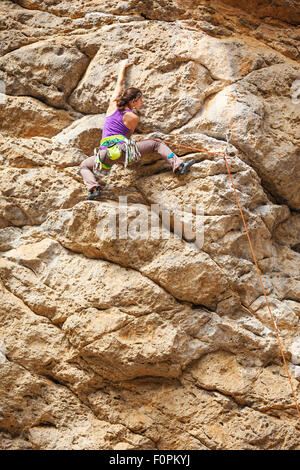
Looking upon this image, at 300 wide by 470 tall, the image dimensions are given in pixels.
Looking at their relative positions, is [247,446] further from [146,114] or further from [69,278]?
[146,114]

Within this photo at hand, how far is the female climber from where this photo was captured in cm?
388

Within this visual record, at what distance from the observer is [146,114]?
427cm

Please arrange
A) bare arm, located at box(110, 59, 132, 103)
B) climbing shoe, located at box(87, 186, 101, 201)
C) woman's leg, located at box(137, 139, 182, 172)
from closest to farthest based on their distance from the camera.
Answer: woman's leg, located at box(137, 139, 182, 172) → climbing shoe, located at box(87, 186, 101, 201) → bare arm, located at box(110, 59, 132, 103)

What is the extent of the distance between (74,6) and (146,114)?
71.9 inches

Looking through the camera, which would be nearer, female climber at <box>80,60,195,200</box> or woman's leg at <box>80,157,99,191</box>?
female climber at <box>80,60,195,200</box>

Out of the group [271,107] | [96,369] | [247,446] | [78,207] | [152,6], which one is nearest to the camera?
[247,446]

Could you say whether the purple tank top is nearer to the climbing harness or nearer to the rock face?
the climbing harness

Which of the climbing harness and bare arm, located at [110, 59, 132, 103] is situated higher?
bare arm, located at [110, 59, 132, 103]

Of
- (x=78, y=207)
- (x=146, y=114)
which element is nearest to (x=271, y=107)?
(x=146, y=114)

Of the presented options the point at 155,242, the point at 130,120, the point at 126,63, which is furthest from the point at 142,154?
the point at 126,63

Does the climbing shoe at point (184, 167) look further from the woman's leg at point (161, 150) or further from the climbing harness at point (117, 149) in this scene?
the climbing harness at point (117, 149)

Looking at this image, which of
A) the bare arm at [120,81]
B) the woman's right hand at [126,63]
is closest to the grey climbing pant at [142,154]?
the bare arm at [120,81]

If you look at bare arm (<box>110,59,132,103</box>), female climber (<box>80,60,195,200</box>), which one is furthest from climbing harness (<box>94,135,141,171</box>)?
bare arm (<box>110,59,132,103</box>)

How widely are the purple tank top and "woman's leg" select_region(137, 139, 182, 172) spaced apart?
9.3 inches
